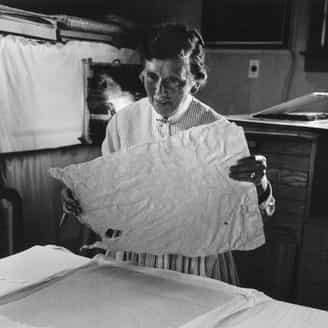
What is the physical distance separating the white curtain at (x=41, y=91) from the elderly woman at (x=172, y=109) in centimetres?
49

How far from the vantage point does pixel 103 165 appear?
3.95 feet

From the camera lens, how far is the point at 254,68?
258 centimetres

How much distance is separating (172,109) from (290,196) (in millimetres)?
903

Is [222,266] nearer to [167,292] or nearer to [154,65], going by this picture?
[167,292]

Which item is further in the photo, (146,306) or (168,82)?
(168,82)

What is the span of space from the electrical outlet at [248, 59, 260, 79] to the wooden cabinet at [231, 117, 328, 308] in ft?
1.58

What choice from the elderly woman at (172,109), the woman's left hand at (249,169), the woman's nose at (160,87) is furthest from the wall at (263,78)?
the woman's left hand at (249,169)

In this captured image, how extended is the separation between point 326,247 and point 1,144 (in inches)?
54.5

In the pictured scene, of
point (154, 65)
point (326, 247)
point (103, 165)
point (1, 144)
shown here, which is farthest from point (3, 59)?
point (326, 247)


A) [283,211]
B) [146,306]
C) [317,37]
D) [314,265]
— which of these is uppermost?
[317,37]

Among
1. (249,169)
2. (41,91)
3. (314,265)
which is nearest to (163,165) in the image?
(249,169)

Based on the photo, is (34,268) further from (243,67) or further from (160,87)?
(243,67)

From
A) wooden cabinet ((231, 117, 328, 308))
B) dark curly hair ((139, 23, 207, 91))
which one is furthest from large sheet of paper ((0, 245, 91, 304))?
wooden cabinet ((231, 117, 328, 308))

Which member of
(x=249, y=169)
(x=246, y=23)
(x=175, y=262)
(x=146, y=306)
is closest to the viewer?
(x=146, y=306)
